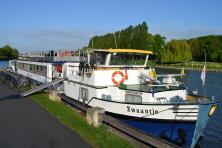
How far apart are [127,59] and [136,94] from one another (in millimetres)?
3981

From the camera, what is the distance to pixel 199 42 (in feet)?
449

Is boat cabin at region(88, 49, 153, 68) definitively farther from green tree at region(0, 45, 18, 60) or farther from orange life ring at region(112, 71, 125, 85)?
green tree at region(0, 45, 18, 60)

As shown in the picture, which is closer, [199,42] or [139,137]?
[139,137]

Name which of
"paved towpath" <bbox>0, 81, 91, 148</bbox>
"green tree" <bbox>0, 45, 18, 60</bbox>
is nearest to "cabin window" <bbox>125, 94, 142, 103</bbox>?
"paved towpath" <bbox>0, 81, 91, 148</bbox>

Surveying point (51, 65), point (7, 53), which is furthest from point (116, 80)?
point (7, 53)

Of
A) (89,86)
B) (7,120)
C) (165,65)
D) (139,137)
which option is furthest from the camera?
(165,65)

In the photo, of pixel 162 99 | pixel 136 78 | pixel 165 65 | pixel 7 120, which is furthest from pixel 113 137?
pixel 165 65

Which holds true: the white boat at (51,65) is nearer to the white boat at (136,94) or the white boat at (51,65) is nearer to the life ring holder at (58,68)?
the life ring holder at (58,68)

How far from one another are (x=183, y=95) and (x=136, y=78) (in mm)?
3669

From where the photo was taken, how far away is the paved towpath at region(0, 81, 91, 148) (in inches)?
504

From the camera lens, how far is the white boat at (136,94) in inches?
637

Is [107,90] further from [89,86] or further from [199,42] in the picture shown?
[199,42]

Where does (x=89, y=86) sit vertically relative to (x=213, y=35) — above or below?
below

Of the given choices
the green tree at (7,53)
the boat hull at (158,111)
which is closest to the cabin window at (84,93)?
the boat hull at (158,111)
